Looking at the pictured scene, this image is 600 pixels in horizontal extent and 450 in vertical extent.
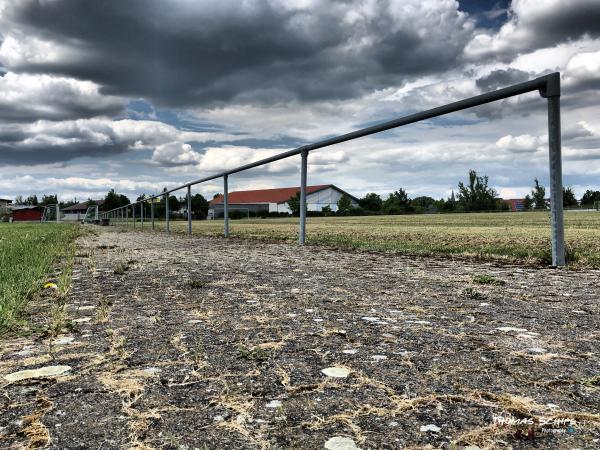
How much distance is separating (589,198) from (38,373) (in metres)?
47.3

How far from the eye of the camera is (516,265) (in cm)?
414

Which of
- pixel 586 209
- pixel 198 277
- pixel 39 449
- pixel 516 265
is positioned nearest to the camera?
pixel 39 449

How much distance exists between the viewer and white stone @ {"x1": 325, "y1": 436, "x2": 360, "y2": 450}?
3.30 ft

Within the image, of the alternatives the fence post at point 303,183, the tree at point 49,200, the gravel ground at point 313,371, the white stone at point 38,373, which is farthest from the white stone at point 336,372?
the tree at point 49,200

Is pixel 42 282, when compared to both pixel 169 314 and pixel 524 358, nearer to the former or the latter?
pixel 169 314

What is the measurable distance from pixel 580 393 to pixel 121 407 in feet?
3.86

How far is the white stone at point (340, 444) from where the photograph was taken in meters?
1.00

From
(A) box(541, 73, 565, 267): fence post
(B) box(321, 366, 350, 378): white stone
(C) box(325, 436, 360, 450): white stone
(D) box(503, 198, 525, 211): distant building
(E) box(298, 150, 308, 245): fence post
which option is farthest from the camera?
(D) box(503, 198, 525, 211): distant building

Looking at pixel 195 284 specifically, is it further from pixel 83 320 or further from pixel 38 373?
pixel 38 373

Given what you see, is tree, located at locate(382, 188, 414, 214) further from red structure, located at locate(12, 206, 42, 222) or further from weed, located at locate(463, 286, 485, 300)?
red structure, located at locate(12, 206, 42, 222)

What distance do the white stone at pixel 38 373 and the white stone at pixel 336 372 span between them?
80 centimetres

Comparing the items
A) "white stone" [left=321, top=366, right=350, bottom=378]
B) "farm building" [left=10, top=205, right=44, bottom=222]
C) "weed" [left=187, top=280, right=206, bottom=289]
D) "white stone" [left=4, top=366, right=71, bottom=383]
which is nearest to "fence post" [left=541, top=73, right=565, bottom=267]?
"weed" [left=187, top=280, right=206, bottom=289]

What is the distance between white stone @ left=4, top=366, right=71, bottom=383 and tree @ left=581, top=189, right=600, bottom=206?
36747 millimetres

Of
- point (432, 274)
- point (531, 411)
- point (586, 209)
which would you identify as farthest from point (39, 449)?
point (586, 209)
